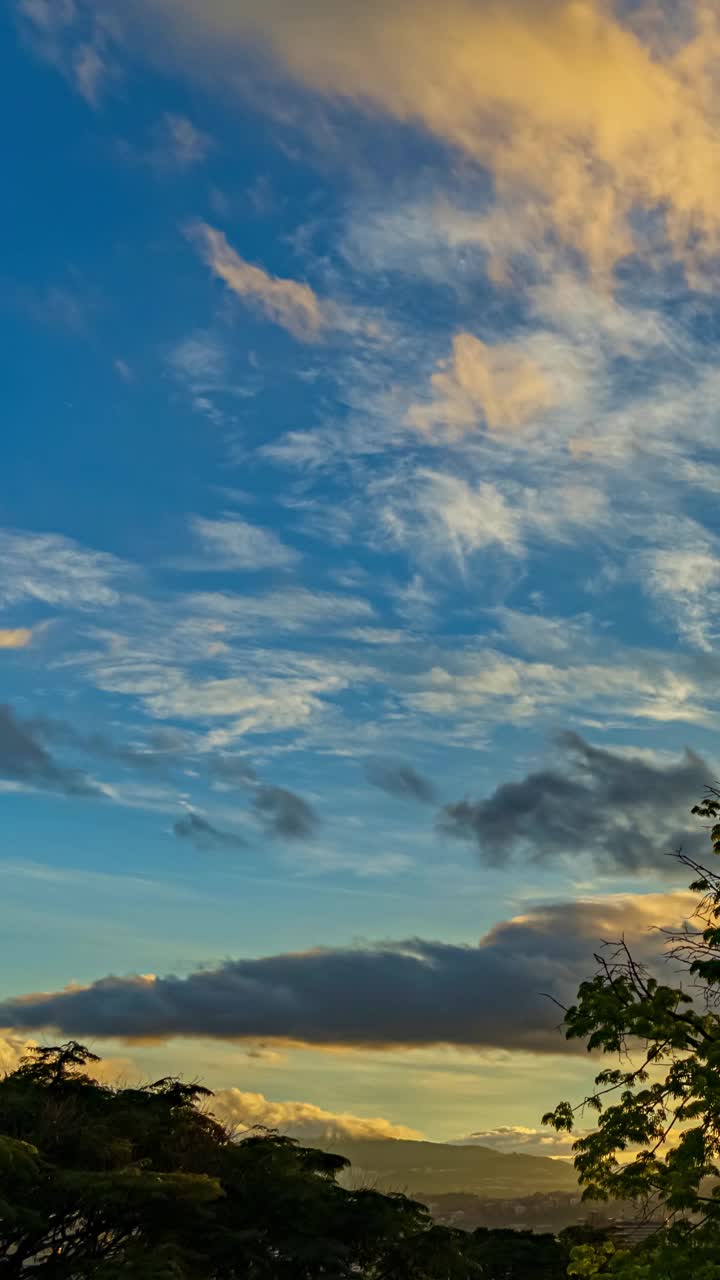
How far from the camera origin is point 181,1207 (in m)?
30.5

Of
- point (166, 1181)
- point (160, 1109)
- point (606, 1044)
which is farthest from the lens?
point (160, 1109)

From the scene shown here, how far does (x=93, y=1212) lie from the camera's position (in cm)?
3091

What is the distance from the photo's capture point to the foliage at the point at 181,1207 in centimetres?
2802

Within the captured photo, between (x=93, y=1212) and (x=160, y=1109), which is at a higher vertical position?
(x=160, y=1109)

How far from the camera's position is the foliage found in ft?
91.9

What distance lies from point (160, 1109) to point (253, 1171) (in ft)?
11.6

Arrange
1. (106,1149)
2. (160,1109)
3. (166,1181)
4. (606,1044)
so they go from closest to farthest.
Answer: (606,1044) < (166,1181) < (106,1149) < (160,1109)

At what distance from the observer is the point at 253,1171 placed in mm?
35469

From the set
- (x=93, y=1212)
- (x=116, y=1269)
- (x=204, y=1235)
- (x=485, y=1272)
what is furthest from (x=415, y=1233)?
(x=116, y=1269)

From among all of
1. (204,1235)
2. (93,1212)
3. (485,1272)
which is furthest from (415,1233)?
(93,1212)

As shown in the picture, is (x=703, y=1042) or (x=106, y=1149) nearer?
(x=703, y=1042)

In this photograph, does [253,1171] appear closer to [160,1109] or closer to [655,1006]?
[160,1109]

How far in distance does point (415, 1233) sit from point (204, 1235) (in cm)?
752

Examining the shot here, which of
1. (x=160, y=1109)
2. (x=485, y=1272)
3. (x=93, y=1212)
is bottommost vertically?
(x=485, y=1272)
